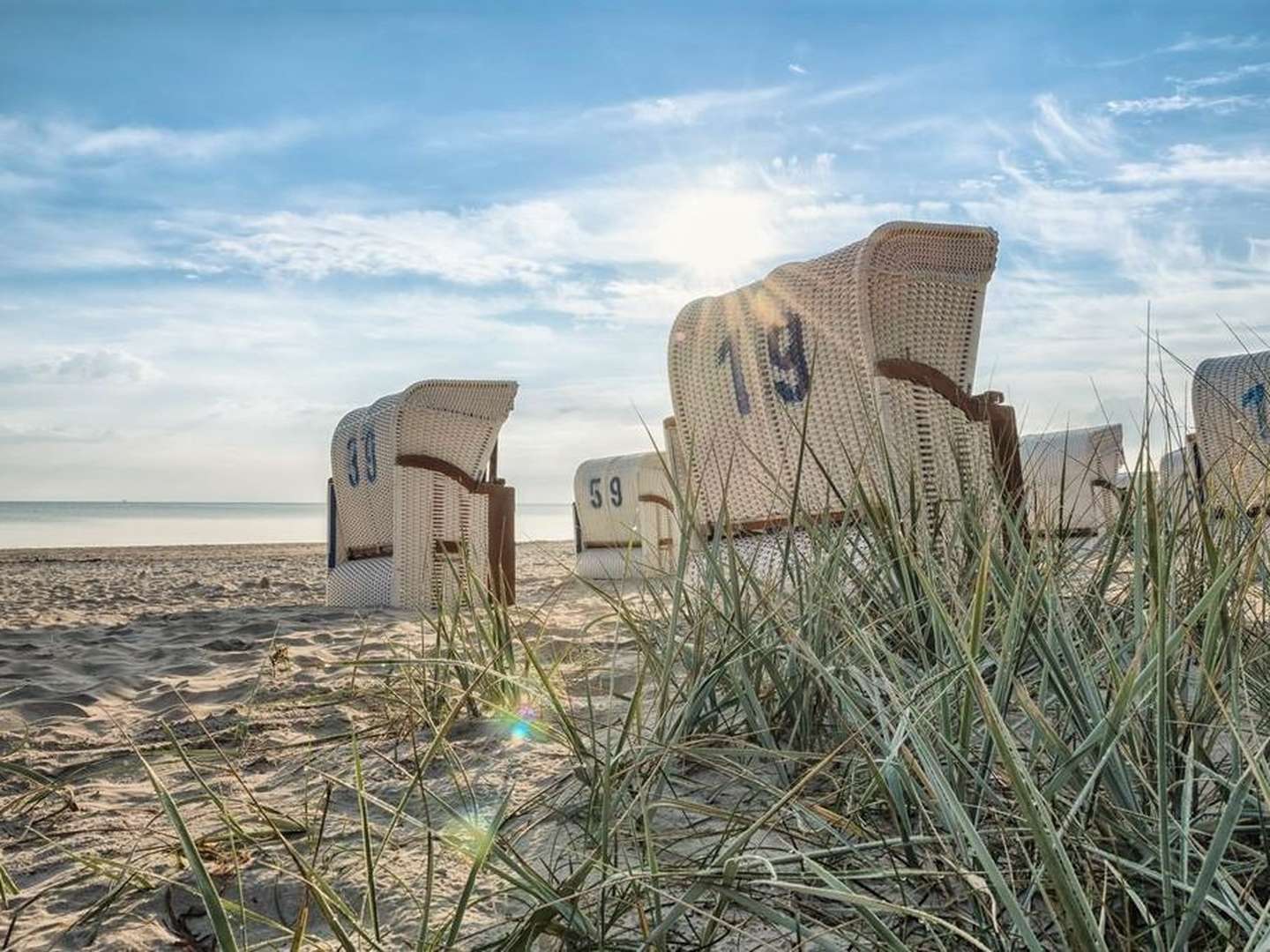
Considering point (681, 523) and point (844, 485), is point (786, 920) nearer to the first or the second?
point (681, 523)

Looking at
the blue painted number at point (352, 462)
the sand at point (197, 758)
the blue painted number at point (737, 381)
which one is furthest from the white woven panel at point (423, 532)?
the blue painted number at point (737, 381)

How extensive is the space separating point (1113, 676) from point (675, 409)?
2692 millimetres

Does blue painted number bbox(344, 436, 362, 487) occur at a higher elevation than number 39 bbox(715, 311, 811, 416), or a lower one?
lower

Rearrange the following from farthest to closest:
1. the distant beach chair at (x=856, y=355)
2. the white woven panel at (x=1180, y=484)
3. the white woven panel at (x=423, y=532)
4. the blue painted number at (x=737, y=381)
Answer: the white woven panel at (x=423, y=532), the blue painted number at (x=737, y=381), the distant beach chair at (x=856, y=355), the white woven panel at (x=1180, y=484)

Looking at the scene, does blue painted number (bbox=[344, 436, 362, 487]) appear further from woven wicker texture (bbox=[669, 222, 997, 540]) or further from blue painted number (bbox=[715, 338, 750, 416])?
blue painted number (bbox=[715, 338, 750, 416])

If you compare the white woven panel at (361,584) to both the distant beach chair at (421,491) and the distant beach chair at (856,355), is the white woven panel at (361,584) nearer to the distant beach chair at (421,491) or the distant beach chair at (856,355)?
the distant beach chair at (421,491)

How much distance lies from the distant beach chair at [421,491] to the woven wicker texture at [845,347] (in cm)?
218

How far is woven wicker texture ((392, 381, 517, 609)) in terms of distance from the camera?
559cm

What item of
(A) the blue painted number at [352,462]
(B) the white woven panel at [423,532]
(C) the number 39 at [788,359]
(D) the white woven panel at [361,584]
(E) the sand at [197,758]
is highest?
(C) the number 39 at [788,359]


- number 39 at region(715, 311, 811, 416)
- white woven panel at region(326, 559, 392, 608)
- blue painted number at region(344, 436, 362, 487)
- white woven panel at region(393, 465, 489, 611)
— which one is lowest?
white woven panel at region(326, 559, 392, 608)

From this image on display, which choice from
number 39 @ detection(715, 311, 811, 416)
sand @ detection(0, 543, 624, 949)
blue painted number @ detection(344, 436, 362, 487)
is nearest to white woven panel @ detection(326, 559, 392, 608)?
sand @ detection(0, 543, 624, 949)

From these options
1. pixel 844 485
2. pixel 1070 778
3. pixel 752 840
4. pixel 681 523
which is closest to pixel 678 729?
pixel 752 840

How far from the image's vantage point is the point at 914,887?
1.07 m

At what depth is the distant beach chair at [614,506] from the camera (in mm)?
7809
